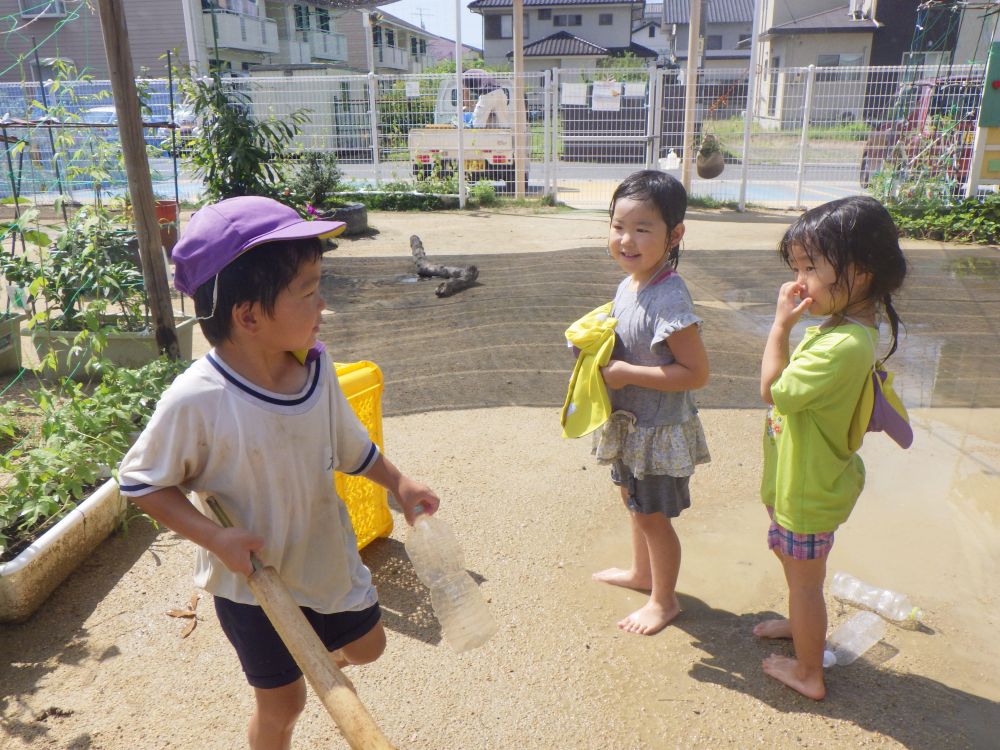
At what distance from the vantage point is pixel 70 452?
3281 mm

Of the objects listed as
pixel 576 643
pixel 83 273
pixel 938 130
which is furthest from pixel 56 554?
pixel 938 130

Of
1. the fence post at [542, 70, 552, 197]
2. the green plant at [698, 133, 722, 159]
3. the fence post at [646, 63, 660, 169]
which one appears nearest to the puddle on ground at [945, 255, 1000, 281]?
the green plant at [698, 133, 722, 159]

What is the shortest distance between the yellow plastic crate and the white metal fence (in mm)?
10189

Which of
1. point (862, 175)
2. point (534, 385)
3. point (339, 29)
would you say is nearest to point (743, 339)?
point (534, 385)

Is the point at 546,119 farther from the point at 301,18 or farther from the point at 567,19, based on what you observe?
the point at 567,19

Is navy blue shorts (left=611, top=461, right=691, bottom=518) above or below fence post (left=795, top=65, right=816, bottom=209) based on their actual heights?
below

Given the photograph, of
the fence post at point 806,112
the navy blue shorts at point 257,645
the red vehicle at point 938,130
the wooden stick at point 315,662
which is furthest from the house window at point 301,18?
the wooden stick at point 315,662

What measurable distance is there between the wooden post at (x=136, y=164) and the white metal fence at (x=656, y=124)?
27.2 ft

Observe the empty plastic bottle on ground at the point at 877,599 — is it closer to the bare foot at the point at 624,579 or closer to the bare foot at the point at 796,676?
the bare foot at the point at 796,676

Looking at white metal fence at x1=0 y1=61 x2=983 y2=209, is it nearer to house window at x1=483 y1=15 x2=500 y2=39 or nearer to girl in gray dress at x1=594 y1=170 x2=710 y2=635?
girl in gray dress at x1=594 y1=170 x2=710 y2=635

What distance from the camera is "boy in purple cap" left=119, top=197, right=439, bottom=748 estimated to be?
1.54m

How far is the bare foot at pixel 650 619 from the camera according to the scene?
2.66m

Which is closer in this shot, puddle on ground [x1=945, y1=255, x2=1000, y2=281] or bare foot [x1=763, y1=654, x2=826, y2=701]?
bare foot [x1=763, y1=654, x2=826, y2=701]

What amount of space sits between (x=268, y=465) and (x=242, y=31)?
95.2 ft
